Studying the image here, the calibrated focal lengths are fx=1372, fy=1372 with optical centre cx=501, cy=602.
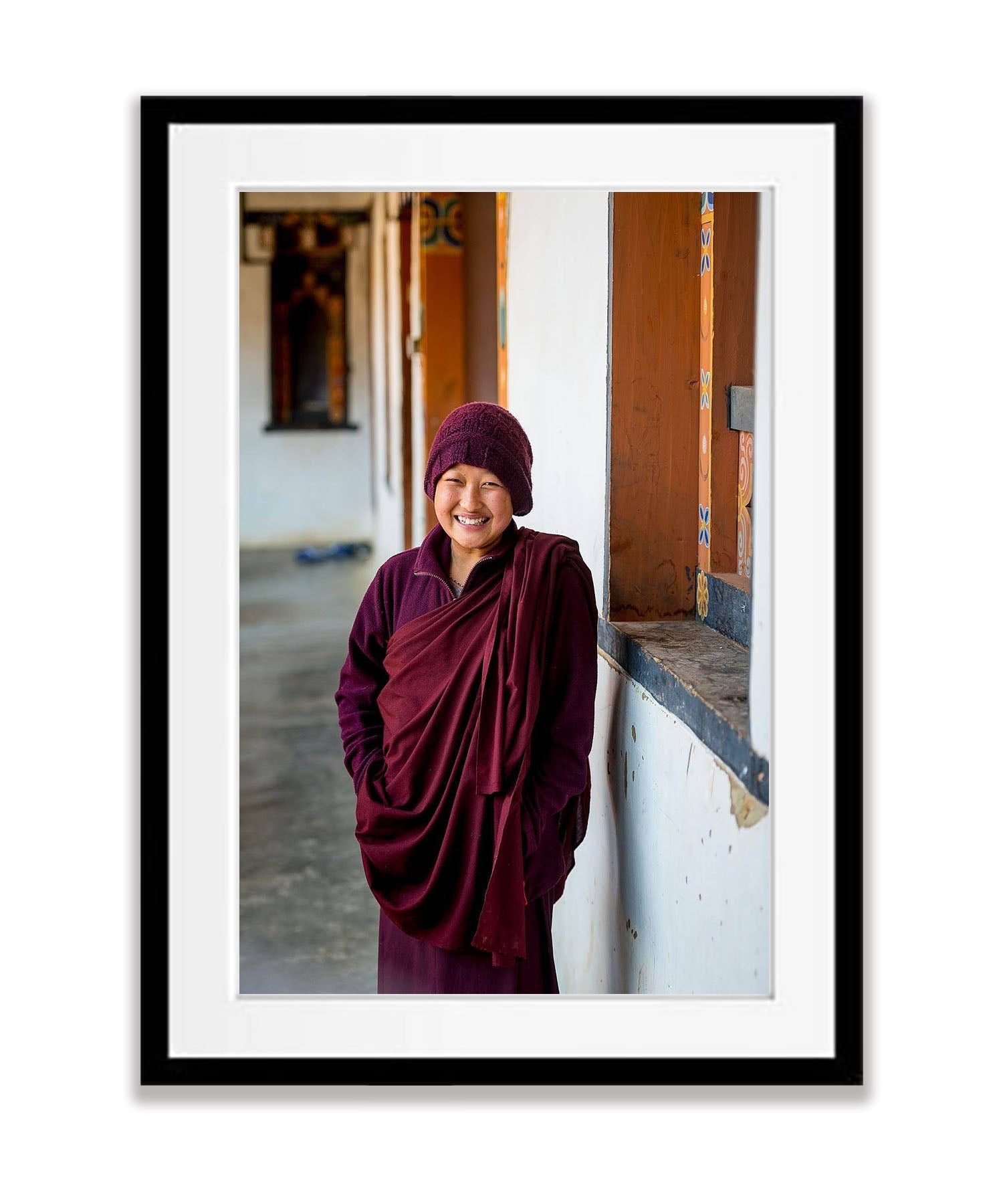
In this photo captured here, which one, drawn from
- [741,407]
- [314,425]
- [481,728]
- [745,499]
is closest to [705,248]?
[741,407]

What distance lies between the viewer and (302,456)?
13211 mm

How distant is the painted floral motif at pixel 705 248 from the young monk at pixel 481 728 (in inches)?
18.6

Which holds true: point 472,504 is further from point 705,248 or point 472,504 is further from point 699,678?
point 705,248

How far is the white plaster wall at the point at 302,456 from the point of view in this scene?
42.2 feet

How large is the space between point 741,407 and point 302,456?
11326mm

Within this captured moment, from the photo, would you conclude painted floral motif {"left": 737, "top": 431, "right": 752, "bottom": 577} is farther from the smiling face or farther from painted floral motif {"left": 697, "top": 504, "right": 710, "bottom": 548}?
the smiling face

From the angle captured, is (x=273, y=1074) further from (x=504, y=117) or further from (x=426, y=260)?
(x=426, y=260)

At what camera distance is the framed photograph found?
5.44 ft

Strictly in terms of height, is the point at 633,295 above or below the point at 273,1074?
above

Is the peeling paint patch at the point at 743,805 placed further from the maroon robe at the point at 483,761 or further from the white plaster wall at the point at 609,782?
the maroon robe at the point at 483,761

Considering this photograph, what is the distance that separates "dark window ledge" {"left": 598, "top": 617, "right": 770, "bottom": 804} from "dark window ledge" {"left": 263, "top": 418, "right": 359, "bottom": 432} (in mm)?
10932

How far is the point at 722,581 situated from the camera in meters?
2.22

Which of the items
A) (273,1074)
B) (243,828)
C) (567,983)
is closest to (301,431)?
(243,828)

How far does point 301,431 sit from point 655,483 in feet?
36.4
